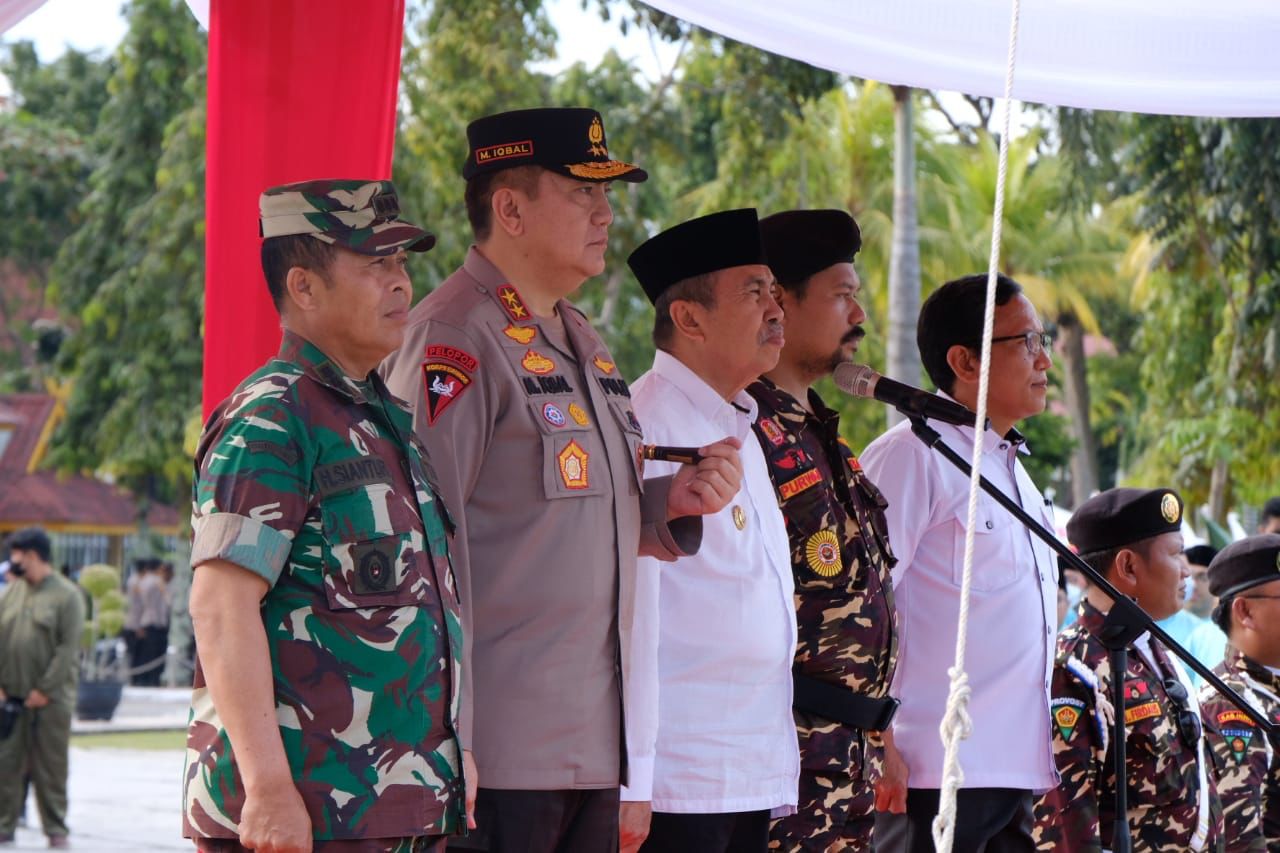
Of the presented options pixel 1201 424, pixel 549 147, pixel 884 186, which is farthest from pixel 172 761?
pixel 549 147

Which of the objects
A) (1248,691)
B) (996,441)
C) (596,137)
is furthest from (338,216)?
(1248,691)

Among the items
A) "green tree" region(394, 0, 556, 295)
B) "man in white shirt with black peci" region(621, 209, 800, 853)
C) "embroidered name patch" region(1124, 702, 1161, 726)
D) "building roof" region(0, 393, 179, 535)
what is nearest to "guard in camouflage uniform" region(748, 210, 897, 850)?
"man in white shirt with black peci" region(621, 209, 800, 853)

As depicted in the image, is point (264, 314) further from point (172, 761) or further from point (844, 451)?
point (172, 761)

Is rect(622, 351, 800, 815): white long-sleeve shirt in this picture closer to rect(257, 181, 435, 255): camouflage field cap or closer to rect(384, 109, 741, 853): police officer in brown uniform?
rect(384, 109, 741, 853): police officer in brown uniform

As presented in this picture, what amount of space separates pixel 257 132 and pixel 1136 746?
2.59 metres

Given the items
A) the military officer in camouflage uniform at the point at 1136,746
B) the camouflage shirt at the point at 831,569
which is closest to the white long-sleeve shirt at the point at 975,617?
the military officer in camouflage uniform at the point at 1136,746

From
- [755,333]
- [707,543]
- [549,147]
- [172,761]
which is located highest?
[549,147]

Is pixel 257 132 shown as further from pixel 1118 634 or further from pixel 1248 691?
pixel 1248 691

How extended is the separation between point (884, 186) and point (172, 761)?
37.7 feet

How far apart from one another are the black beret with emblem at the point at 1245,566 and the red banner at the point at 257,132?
294 cm

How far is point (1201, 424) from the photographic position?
50.4 feet

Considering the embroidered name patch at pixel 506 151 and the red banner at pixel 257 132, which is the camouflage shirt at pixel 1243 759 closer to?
the embroidered name patch at pixel 506 151

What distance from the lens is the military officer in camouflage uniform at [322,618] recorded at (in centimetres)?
250

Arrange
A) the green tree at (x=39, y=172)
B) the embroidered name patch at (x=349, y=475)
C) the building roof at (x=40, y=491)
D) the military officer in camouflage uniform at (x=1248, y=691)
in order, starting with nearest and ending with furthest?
1. the embroidered name patch at (x=349, y=475)
2. the military officer in camouflage uniform at (x=1248, y=691)
3. the green tree at (x=39, y=172)
4. the building roof at (x=40, y=491)
